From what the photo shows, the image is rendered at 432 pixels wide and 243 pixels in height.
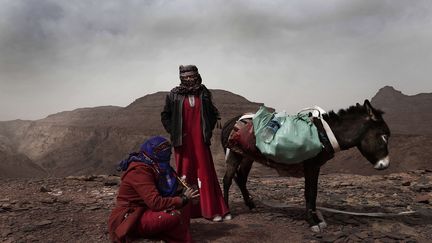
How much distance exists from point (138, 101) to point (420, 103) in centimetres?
5574

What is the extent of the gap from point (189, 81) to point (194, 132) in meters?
0.74

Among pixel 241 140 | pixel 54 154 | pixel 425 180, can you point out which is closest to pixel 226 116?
pixel 54 154

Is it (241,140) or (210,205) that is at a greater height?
→ (241,140)

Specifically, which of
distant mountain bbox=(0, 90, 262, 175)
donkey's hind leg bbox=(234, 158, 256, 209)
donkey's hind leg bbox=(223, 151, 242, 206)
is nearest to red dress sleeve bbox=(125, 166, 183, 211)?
donkey's hind leg bbox=(223, 151, 242, 206)

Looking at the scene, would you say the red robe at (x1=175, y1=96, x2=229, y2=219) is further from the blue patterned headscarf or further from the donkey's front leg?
the blue patterned headscarf

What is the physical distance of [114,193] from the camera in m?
7.80

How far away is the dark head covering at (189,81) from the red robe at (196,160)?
12cm

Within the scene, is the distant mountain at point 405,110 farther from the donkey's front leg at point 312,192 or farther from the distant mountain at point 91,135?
the donkey's front leg at point 312,192

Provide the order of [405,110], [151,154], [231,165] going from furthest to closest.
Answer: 1. [405,110]
2. [231,165]
3. [151,154]

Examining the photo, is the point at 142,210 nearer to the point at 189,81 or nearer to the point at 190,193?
the point at 190,193

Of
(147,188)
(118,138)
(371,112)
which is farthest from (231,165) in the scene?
(118,138)

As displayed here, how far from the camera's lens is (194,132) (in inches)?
209

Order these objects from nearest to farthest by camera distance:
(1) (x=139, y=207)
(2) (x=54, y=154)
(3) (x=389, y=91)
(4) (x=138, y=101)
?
(1) (x=139, y=207) < (2) (x=54, y=154) < (4) (x=138, y=101) < (3) (x=389, y=91)

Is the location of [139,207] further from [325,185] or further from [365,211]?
[325,185]
